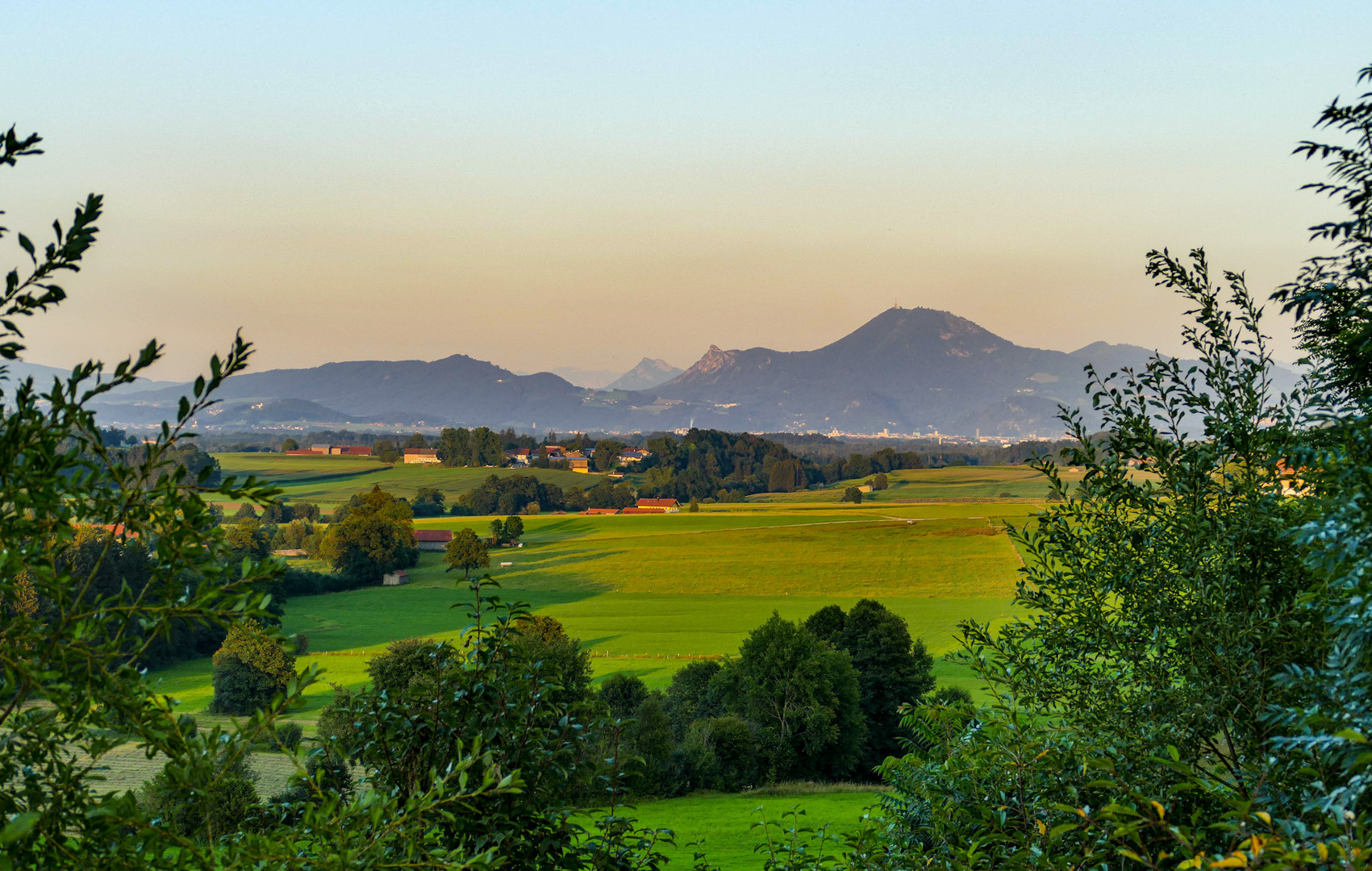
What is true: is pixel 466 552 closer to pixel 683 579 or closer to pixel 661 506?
pixel 683 579

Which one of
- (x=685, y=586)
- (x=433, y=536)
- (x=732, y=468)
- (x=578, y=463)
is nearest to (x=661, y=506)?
(x=578, y=463)

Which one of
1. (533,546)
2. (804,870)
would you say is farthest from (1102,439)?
(533,546)

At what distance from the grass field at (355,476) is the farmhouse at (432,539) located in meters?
17.8

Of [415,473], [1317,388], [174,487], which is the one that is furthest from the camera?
[415,473]

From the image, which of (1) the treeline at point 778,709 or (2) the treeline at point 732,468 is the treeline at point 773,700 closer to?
(1) the treeline at point 778,709

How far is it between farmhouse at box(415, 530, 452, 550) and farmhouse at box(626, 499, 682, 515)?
29571mm

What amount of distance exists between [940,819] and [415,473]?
11404 centimetres

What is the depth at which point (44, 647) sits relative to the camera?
277 centimetres

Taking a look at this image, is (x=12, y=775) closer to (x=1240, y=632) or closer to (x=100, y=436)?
(x=100, y=436)

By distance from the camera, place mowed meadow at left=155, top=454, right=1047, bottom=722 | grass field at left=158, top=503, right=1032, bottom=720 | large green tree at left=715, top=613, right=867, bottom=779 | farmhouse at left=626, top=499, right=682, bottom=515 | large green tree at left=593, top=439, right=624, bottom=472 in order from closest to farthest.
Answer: large green tree at left=715, top=613, right=867, bottom=779
grass field at left=158, top=503, right=1032, bottom=720
mowed meadow at left=155, top=454, right=1047, bottom=722
farmhouse at left=626, top=499, right=682, bottom=515
large green tree at left=593, top=439, right=624, bottom=472

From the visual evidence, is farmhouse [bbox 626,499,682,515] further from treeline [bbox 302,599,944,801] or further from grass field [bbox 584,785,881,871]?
grass field [bbox 584,785,881,871]

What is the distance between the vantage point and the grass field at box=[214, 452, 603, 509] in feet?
322

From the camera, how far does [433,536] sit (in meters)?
77.5

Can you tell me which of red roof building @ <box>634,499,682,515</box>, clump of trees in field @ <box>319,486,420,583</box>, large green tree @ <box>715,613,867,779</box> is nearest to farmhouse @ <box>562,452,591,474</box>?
red roof building @ <box>634,499,682,515</box>
